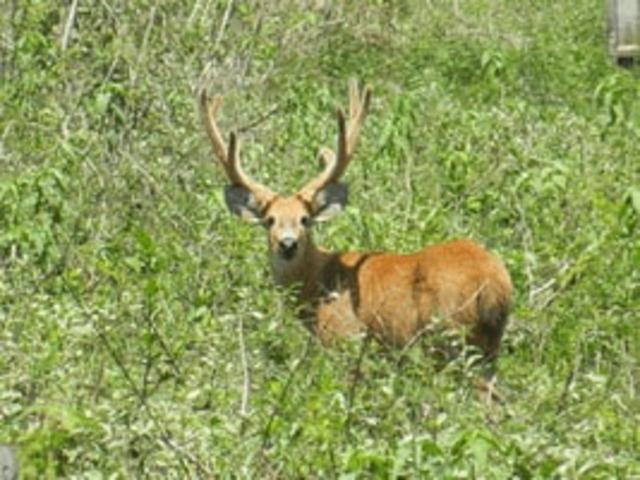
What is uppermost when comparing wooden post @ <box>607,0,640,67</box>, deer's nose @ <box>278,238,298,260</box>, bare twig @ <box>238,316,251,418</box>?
bare twig @ <box>238,316,251,418</box>

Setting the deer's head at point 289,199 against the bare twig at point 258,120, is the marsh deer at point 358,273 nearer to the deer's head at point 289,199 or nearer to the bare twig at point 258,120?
the deer's head at point 289,199

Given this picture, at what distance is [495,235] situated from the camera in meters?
11.9

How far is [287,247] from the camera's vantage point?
428 inches

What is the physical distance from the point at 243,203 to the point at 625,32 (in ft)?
26.1

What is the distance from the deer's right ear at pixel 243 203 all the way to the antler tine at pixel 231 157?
26 mm

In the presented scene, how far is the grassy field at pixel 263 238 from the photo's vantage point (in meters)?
7.05

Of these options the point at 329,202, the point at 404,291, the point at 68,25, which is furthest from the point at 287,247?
the point at 68,25

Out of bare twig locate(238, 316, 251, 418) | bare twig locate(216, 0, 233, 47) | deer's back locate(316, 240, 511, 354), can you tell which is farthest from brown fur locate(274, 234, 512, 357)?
bare twig locate(216, 0, 233, 47)

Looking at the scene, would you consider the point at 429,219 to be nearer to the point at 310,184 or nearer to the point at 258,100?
the point at 310,184

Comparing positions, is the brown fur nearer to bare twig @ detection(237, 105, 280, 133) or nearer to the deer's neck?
the deer's neck

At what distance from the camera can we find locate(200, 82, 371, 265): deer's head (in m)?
11.0

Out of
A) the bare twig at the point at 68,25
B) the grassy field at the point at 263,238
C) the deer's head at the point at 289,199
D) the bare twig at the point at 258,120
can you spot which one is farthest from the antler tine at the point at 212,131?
the bare twig at the point at 258,120

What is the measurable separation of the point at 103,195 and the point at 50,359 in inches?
171

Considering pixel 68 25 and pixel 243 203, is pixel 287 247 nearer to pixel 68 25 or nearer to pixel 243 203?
pixel 243 203
